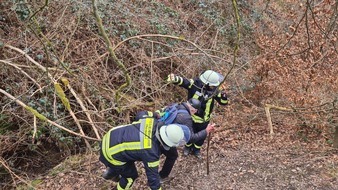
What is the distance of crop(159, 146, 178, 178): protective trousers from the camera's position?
14.9 ft

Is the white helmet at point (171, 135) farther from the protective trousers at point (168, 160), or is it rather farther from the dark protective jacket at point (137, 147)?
the protective trousers at point (168, 160)

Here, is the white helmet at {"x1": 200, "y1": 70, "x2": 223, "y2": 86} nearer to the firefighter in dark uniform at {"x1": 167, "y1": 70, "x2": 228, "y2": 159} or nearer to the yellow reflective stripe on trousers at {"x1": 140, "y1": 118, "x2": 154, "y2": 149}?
the firefighter in dark uniform at {"x1": 167, "y1": 70, "x2": 228, "y2": 159}

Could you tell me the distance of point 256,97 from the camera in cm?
711

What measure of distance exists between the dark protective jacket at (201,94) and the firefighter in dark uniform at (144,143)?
113cm

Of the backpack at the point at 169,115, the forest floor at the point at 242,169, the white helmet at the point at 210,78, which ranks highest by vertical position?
the white helmet at the point at 210,78

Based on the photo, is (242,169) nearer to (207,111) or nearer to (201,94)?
(207,111)

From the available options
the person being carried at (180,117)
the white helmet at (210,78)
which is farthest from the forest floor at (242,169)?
the white helmet at (210,78)

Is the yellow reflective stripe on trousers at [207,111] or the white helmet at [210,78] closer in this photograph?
the white helmet at [210,78]

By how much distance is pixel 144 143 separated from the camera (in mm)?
3814

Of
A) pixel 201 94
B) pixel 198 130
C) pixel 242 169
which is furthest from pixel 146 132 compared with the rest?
pixel 242 169

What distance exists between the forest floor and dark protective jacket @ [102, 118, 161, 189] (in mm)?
1117

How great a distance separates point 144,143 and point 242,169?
6.85 feet

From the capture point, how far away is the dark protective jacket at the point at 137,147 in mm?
3809

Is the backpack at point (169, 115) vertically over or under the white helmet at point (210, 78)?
under
